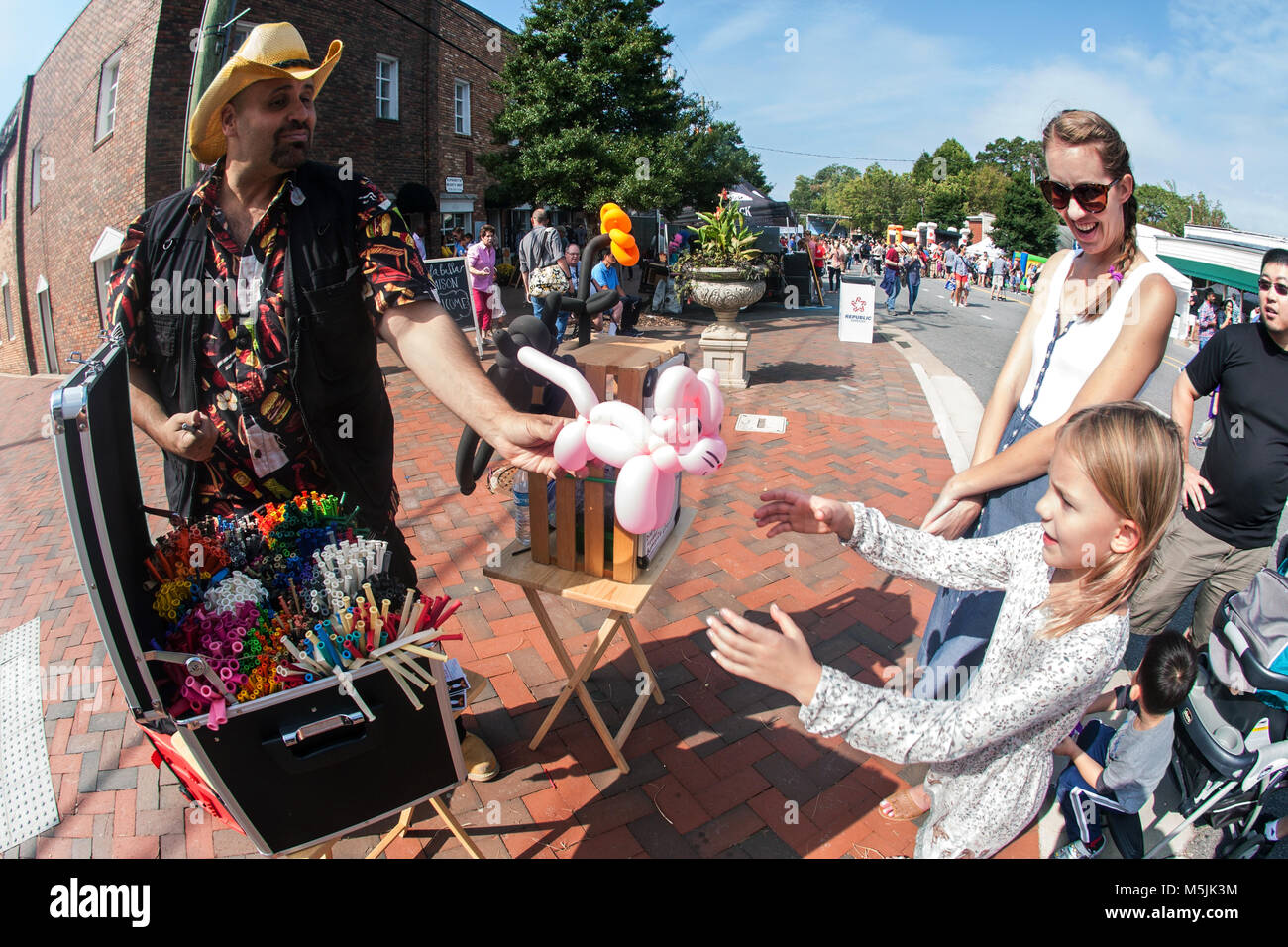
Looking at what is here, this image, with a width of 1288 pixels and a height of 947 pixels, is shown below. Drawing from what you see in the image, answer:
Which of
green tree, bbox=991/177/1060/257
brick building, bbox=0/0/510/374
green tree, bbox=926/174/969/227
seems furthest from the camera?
green tree, bbox=926/174/969/227

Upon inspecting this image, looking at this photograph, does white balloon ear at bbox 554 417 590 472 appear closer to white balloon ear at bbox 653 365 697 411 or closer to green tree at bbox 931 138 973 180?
white balloon ear at bbox 653 365 697 411

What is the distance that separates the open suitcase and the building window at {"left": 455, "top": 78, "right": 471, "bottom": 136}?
19.4 m

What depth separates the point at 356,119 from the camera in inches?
607

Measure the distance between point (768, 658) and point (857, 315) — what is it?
37.5 feet

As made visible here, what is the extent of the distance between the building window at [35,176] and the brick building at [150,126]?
1.8 inches

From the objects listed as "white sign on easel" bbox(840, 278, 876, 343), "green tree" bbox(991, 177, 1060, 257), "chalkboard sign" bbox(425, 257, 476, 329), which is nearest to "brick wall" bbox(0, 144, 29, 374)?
"chalkboard sign" bbox(425, 257, 476, 329)

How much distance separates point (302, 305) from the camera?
1.71m

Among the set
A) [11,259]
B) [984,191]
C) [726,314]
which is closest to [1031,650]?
[726,314]

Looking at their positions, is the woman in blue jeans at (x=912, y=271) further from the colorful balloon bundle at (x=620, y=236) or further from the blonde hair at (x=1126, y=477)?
the blonde hair at (x=1126, y=477)

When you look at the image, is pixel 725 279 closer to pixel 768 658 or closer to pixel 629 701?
pixel 629 701

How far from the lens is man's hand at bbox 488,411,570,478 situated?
148 cm

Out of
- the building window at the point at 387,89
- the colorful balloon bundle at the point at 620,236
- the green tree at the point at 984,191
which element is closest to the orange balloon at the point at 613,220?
the colorful balloon bundle at the point at 620,236

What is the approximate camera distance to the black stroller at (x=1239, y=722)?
211 cm
